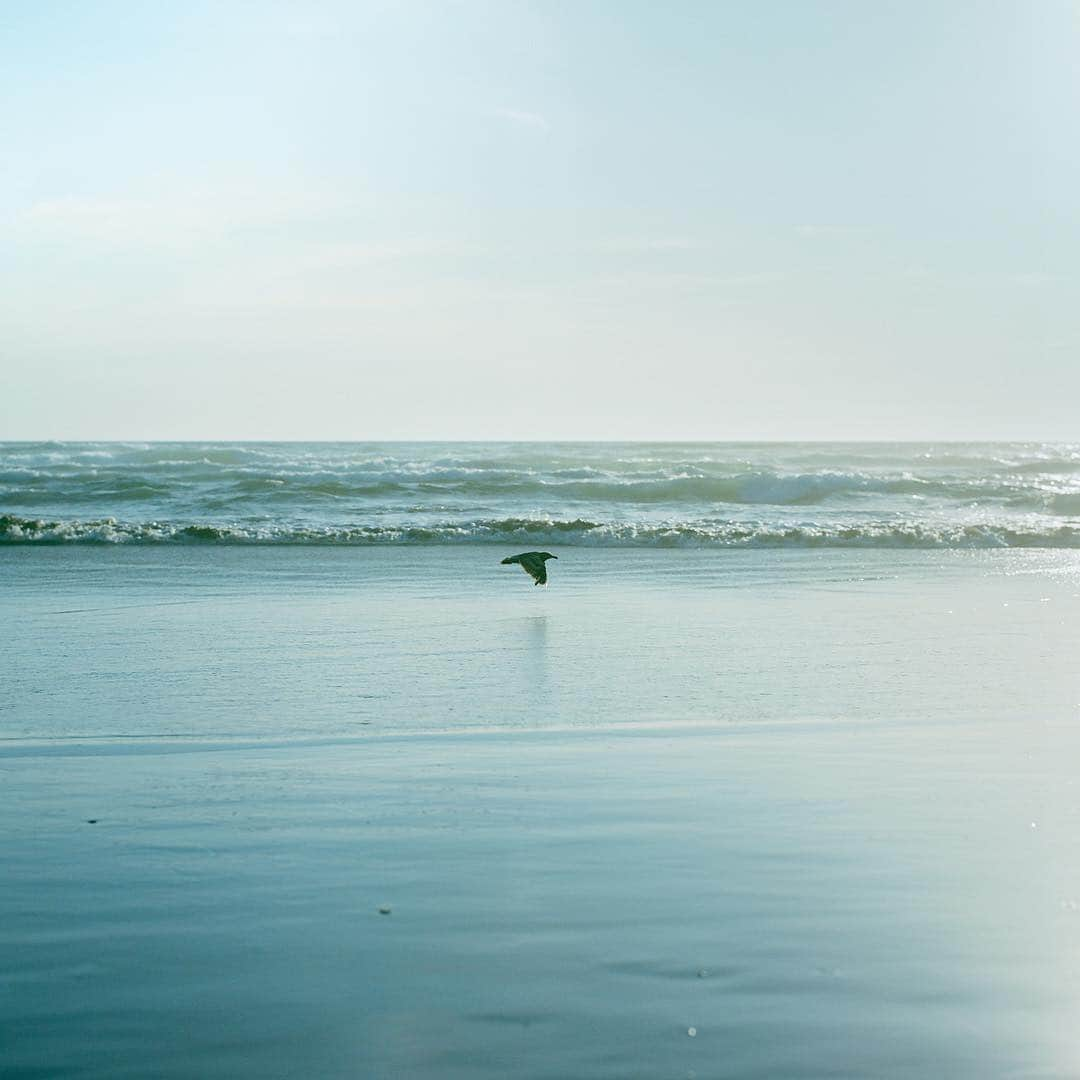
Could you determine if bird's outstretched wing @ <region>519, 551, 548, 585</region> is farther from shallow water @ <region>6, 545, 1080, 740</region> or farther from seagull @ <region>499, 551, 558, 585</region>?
shallow water @ <region>6, 545, 1080, 740</region>

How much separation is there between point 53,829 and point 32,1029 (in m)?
1.42

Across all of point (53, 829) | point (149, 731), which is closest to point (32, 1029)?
point (53, 829)

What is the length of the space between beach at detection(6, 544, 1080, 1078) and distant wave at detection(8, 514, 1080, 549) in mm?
9025

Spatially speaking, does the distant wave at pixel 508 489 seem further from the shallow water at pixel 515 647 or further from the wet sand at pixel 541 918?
the wet sand at pixel 541 918

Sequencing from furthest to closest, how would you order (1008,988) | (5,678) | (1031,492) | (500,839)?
(1031,492), (5,678), (500,839), (1008,988)

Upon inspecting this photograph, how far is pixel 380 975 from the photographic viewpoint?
2678 millimetres

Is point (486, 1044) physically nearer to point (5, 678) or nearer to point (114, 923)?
point (114, 923)

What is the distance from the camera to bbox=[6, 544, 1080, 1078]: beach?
95.8 inches

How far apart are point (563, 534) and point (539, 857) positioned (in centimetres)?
1427

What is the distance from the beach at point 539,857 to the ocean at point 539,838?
0.5 inches

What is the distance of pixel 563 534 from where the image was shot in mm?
17734

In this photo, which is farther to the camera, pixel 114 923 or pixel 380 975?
pixel 114 923

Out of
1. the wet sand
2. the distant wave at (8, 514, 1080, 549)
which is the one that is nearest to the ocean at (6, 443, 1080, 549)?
the distant wave at (8, 514, 1080, 549)

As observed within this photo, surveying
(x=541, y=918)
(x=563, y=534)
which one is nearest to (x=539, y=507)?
(x=563, y=534)
